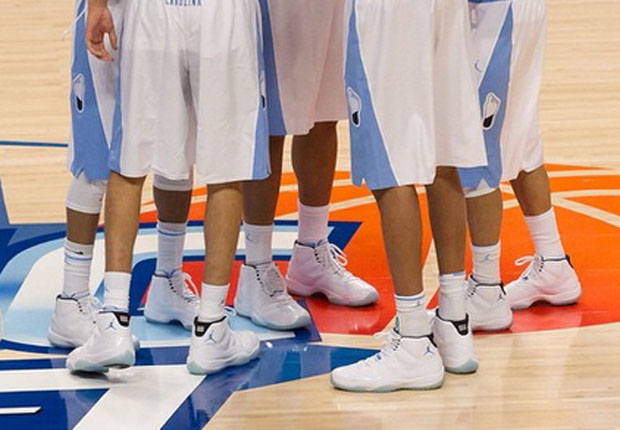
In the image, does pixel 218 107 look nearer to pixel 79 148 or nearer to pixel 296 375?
pixel 79 148

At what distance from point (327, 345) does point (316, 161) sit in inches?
24.9

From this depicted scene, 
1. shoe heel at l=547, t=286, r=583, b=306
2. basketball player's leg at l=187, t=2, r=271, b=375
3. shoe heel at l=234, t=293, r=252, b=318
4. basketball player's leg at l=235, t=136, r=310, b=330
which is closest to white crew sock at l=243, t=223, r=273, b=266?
basketball player's leg at l=235, t=136, r=310, b=330

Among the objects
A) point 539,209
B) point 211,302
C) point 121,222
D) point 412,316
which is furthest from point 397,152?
point 539,209

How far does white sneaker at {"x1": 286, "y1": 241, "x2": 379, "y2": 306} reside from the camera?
405 centimetres

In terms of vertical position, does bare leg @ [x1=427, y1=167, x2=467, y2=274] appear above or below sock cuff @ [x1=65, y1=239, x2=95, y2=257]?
above

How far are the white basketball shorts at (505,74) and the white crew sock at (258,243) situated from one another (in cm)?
61

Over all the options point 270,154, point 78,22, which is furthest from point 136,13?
point 270,154

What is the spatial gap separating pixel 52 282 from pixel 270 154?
85 centimetres

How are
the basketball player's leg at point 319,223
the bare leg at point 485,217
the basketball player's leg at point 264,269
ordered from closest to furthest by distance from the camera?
the bare leg at point 485,217
the basketball player's leg at point 264,269
the basketball player's leg at point 319,223

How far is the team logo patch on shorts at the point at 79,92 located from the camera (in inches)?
140

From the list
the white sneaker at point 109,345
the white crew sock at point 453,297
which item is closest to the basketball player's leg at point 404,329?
the white crew sock at point 453,297

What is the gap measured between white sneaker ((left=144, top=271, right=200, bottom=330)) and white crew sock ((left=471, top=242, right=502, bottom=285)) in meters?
0.80

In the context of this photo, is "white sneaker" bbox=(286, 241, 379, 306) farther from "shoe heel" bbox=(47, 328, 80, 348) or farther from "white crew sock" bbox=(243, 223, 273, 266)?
"shoe heel" bbox=(47, 328, 80, 348)

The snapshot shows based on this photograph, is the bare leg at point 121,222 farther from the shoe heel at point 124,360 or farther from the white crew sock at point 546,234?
the white crew sock at point 546,234
